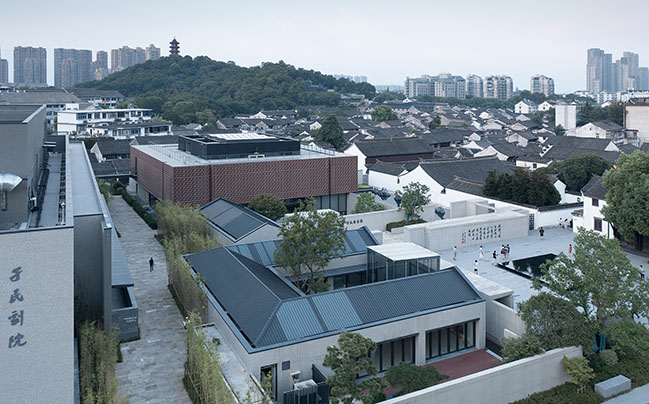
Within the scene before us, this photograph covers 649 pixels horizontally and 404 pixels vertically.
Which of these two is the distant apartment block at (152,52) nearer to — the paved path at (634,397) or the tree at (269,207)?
the tree at (269,207)

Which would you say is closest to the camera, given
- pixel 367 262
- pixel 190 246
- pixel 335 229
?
pixel 335 229

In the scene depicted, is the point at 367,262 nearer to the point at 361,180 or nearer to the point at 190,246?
the point at 190,246

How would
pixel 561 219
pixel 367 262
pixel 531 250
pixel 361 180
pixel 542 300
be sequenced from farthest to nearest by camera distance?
pixel 361 180, pixel 561 219, pixel 531 250, pixel 367 262, pixel 542 300

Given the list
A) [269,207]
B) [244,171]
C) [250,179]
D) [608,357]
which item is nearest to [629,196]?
[608,357]

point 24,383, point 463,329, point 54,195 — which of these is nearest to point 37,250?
point 24,383

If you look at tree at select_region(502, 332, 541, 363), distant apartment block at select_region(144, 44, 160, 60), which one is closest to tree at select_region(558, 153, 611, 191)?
tree at select_region(502, 332, 541, 363)

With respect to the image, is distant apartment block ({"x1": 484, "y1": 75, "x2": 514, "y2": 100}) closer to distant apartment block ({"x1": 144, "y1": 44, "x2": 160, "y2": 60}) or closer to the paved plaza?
distant apartment block ({"x1": 144, "y1": 44, "x2": 160, "y2": 60})
